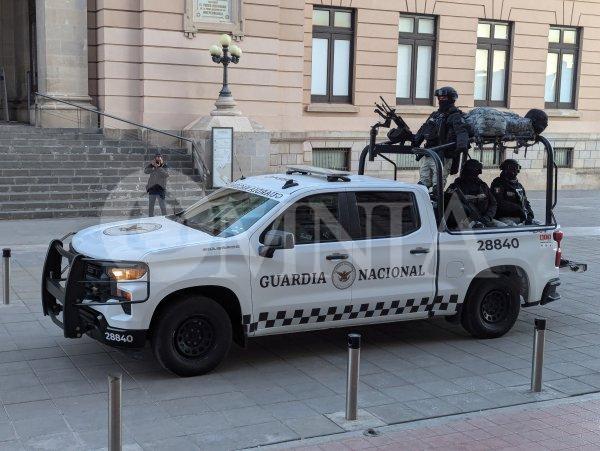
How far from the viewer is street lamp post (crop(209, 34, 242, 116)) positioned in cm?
1935

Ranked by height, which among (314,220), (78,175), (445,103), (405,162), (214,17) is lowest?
(78,175)

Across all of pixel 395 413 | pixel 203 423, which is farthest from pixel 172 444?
pixel 395 413

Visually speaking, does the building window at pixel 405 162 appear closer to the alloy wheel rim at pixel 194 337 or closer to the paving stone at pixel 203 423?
the alloy wheel rim at pixel 194 337

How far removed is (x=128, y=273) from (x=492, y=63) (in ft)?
73.7

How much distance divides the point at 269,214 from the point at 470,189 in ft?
9.53

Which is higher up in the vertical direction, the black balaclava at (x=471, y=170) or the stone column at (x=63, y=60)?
the stone column at (x=63, y=60)

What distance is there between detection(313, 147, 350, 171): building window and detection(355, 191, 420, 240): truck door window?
1603 centimetres

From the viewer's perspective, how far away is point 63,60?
20500mm

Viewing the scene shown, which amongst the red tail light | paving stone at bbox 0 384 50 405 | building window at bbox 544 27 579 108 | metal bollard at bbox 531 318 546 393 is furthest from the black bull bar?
building window at bbox 544 27 579 108

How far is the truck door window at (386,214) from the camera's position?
7.42 metres

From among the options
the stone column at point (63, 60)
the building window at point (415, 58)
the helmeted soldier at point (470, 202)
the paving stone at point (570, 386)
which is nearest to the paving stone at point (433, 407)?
the paving stone at point (570, 386)

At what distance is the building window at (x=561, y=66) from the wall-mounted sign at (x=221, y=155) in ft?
46.4

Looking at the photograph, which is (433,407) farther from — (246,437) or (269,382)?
(246,437)

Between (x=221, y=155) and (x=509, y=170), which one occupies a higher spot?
(x=509, y=170)
